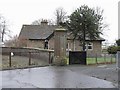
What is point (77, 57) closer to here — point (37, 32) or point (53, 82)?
point (53, 82)

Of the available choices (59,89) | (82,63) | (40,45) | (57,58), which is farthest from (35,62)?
(40,45)

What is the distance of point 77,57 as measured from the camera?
79.0ft

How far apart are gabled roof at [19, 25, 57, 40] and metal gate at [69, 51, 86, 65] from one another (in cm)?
3864

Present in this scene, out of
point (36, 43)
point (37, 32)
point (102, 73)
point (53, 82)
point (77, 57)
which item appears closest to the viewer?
point (53, 82)

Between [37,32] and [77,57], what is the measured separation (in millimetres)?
41349

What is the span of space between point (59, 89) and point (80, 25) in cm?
2832

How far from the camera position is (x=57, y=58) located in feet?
74.3

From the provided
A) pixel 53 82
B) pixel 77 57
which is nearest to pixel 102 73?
pixel 53 82

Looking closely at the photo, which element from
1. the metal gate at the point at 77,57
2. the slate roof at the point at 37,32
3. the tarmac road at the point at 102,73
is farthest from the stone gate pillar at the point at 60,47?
the slate roof at the point at 37,32

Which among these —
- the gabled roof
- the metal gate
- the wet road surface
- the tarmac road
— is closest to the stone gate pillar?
the metal gate

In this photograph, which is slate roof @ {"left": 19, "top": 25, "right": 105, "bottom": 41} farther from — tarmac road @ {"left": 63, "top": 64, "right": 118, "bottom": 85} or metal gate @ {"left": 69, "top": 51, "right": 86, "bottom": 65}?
tarmac road @ {"left": 63, "top": 64, "right": 118, "bottom": 85}

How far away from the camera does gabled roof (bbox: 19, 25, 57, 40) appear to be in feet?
208

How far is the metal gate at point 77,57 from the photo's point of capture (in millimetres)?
23777

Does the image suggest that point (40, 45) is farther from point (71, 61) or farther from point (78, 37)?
point (71, 61)
